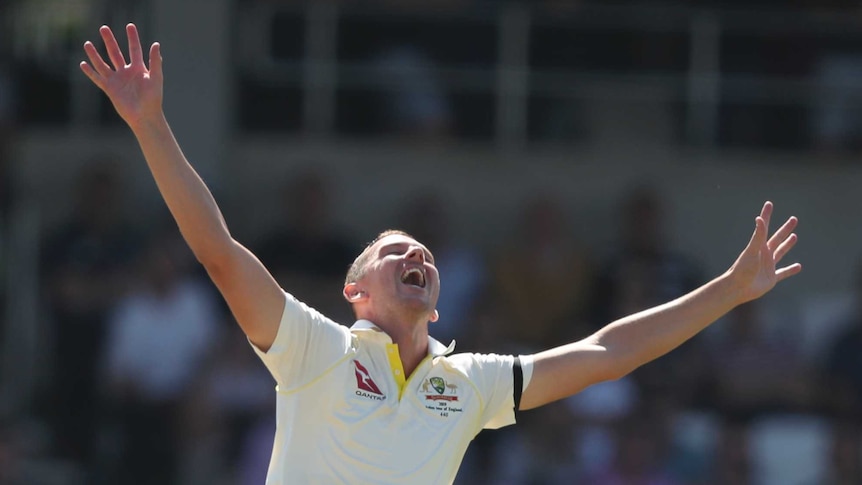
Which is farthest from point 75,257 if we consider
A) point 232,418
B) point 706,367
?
point 706,367

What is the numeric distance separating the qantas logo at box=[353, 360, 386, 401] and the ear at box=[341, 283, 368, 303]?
333mm

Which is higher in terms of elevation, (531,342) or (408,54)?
(408,54)

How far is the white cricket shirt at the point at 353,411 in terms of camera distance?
4820mm

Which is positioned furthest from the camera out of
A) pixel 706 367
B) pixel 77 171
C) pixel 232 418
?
pixel 77 171

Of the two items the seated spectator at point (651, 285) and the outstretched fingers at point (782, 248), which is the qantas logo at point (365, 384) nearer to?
the outstretched fingers at point (782, 248)

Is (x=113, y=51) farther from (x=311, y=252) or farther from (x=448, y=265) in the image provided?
(x=448, y=265)

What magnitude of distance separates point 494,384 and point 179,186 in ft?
4.42

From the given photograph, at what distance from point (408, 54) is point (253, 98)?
1.24 meters

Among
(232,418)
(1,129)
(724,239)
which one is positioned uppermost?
(1,129)

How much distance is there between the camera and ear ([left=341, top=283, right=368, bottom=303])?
5242 mm

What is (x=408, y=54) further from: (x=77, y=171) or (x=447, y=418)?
(x=447, y=418)

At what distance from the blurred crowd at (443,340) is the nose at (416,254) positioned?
186 inches

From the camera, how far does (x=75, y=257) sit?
10516 mm

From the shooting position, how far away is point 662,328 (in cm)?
540
